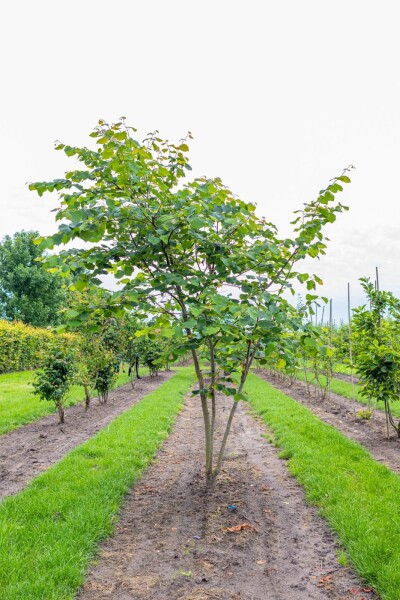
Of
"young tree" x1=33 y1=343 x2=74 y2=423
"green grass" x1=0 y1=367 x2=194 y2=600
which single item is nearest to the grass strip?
"green grass" x1=0 y1=367 x2=194 y2=600

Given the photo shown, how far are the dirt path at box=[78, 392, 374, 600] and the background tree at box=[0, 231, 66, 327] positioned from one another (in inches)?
1313

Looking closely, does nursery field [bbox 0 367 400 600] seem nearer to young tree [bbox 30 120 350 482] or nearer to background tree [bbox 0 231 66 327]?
young tree [bbox 30 120 350 482]

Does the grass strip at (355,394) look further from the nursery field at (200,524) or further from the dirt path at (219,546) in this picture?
the dirt path at (219,546)

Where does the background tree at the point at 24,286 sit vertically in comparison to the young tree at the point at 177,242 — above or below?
above

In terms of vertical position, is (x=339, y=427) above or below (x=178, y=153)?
below

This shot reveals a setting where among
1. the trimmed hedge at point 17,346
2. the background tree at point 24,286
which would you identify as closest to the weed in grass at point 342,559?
the trimmed hedge at point 17,346

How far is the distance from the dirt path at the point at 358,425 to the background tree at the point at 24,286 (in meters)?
27.2

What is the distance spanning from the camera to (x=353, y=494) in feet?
16.0

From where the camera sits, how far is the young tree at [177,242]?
12.5 feet

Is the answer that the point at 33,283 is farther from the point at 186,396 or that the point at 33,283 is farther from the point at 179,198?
the point at 179,198

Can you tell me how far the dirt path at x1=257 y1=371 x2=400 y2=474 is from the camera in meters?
7.37

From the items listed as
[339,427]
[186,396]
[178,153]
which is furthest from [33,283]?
[178,153]

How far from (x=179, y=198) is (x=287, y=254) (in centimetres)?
163

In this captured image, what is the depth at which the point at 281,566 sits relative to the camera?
142 inches
